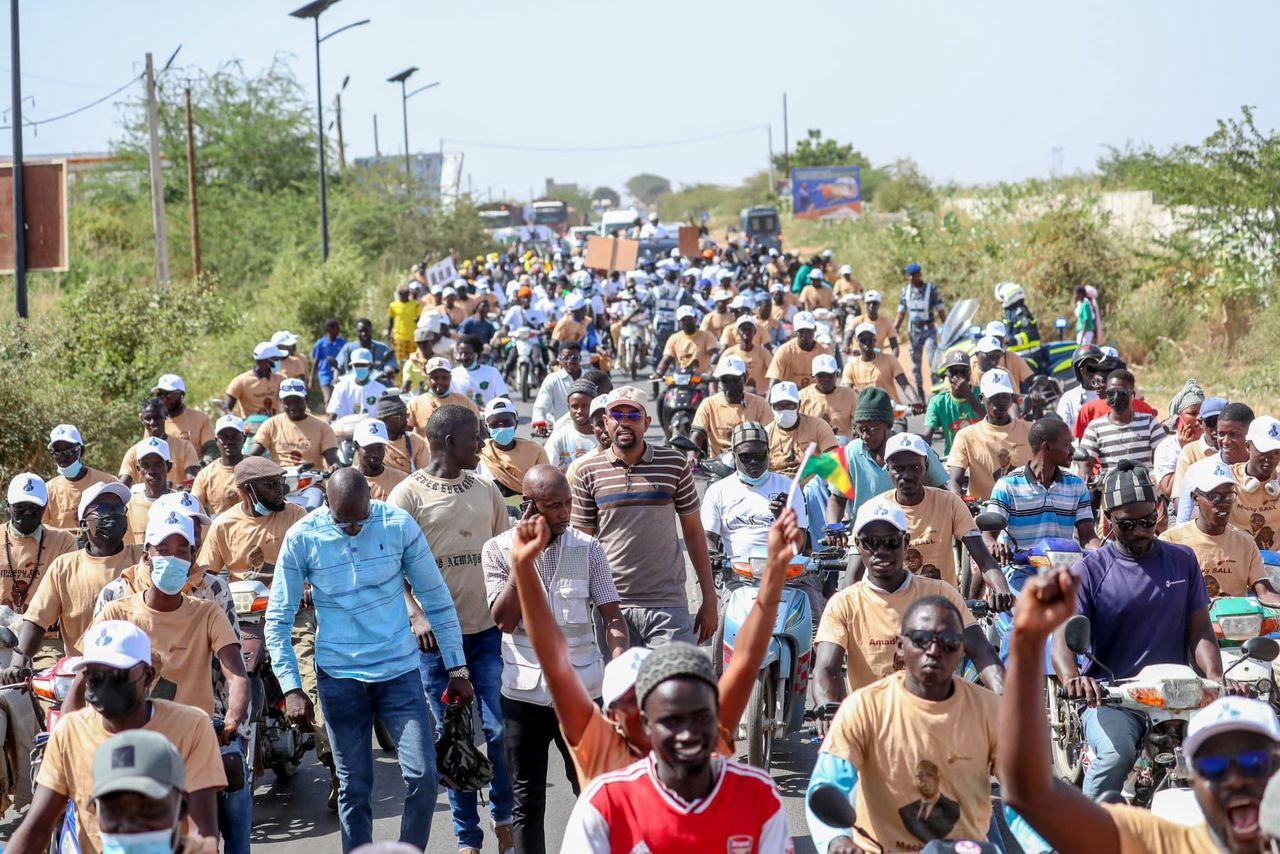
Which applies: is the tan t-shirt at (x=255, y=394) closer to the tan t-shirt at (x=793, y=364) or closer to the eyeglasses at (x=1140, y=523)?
the tan t-shirt at (x=793, y=364)

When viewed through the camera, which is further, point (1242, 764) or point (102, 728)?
point (102, 728)

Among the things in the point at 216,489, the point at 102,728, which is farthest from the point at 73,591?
the point at 216,489

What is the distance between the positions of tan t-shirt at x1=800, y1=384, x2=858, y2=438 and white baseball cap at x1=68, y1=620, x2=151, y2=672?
9.24 metres

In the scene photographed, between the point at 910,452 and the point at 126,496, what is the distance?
13.9 feet

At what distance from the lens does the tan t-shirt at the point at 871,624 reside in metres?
6.58

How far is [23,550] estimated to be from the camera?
30.7 feet

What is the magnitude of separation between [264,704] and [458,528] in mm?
1458

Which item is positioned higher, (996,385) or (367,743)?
(996,385)

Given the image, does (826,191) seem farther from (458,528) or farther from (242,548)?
(458,528)

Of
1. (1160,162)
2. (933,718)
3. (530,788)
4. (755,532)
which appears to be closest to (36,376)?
(755,532)

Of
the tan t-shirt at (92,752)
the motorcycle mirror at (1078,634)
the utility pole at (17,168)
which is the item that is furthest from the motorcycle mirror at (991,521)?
the utility pole at (17,168)

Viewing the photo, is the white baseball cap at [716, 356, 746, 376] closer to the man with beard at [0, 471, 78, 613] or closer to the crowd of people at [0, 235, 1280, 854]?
the crowd of people at [0, 235, 1280, 854]

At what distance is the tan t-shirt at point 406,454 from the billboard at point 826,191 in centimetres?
7001

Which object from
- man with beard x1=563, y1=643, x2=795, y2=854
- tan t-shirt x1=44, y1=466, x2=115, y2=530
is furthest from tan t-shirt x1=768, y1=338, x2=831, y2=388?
man with beard x1=563, y1=643, x2=795, y2=854
